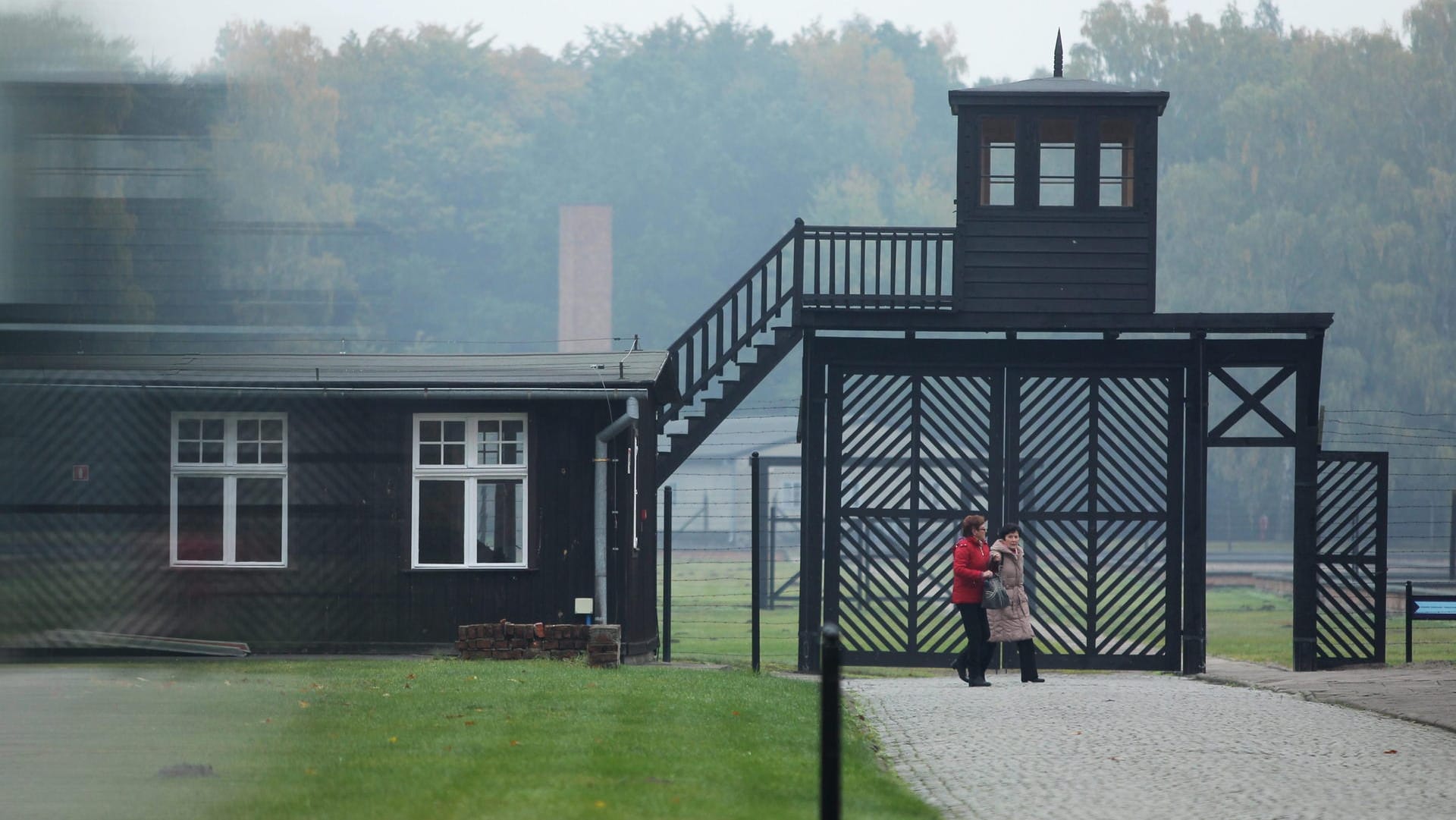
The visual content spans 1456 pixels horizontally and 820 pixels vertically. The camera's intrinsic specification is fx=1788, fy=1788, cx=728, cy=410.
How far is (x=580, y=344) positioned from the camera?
146 ft

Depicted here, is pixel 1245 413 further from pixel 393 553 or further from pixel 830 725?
pixel 830 725

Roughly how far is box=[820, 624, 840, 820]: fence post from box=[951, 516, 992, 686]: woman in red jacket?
38.2 ft

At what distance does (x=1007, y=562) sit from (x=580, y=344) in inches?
1084

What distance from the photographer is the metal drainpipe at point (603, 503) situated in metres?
18.7

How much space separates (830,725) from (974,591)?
38.8 ft

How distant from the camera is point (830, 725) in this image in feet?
18.6

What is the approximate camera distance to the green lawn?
727 centimetres

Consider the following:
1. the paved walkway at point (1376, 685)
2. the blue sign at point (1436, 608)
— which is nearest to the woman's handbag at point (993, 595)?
the paved walkway at point (1376, 685)

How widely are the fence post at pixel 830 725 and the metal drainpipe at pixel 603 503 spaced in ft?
42.2

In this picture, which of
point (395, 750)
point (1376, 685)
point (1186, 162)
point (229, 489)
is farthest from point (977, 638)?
point (1186, 162)

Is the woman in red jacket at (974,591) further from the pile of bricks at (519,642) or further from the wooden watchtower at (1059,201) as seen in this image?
the wooden watchtower at (1059,201)

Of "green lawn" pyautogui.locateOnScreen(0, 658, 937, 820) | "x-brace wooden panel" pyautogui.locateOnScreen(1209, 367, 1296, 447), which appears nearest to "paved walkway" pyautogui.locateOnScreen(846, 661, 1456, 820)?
"green lawn" pyautogui.locateOnScreen(0, 658, 937, 820)

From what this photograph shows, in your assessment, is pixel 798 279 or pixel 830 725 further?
pixel 798 279

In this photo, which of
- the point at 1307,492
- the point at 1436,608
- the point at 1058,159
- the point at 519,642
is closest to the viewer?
the point at 519,642
